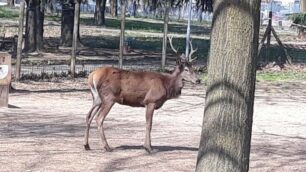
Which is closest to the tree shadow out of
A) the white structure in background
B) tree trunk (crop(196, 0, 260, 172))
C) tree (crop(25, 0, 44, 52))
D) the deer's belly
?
the deer's belly

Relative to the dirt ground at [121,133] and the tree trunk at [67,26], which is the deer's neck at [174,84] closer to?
the dirt ground at [121,133]

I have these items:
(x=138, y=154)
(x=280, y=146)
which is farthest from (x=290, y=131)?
(x=138, y=154)

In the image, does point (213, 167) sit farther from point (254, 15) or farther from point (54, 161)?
point (54, 161)

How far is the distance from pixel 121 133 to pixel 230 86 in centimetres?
785

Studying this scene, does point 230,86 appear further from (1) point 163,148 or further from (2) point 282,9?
(2) point 282,9

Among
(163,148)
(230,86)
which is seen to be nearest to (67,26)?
(163,148)

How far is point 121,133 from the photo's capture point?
1205 centimetres

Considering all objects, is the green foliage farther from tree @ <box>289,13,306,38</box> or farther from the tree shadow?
the tree shadow

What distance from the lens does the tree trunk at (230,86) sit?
4.23 metres

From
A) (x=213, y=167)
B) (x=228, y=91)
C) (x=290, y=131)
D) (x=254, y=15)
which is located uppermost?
(x=254, y=15)

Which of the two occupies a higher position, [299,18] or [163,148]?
[299,18]

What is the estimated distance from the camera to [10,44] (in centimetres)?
2741

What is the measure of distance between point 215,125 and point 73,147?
5.94 meters

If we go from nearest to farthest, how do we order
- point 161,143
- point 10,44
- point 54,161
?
1. point 54,161
2. point 161,143
3. point 10,44
